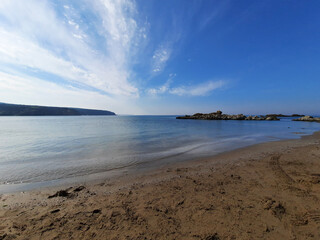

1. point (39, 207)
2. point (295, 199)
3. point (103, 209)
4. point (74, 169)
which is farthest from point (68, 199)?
point (295, 199)

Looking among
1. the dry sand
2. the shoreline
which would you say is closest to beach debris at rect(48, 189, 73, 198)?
the dry sand

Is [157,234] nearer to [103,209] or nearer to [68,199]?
[103,209]

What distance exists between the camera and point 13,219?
11.2ft

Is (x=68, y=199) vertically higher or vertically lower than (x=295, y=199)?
lower

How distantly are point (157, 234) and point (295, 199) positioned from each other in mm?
4258

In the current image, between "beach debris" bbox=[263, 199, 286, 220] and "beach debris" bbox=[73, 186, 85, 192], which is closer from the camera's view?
"beach debris" bbox=[263, 199, 286, 220]

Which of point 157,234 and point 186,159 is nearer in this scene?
point 157,234

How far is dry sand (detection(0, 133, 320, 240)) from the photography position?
284cm

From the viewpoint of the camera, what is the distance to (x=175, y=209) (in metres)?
3.63

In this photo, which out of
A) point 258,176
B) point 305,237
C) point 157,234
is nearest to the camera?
point 305,237

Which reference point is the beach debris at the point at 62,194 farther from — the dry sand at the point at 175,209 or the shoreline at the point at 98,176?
the shoreline at the point at 98,176

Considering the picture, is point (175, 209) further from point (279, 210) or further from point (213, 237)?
point (279, 210)

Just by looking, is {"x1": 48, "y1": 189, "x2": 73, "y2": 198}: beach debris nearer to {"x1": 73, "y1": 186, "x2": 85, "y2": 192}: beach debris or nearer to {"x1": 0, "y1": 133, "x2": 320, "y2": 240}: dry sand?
{"x1": 0, "y1": 133, "x2": 320, "y2": 240}: dry sand

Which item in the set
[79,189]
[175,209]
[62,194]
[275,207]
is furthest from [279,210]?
[62,194]
